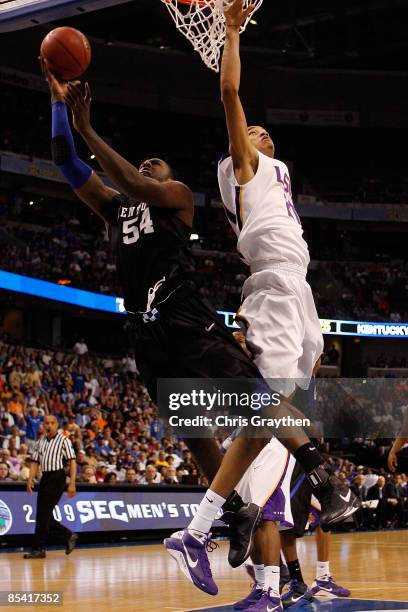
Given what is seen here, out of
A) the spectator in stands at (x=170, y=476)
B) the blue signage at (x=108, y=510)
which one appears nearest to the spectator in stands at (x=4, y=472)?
the blue signage at (x=108, y=510)

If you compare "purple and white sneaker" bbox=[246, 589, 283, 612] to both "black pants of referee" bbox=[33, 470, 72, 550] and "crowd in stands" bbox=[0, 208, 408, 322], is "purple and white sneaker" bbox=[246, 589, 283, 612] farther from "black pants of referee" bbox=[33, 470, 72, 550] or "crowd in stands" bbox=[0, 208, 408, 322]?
"crowd in stands" bbox=[0, 208, 408, 322]

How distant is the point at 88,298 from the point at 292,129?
15.6 meters

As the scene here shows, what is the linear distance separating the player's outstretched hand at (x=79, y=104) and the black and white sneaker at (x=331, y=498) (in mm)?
2299

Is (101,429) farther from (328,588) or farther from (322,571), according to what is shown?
(328,588)

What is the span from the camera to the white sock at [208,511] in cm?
498

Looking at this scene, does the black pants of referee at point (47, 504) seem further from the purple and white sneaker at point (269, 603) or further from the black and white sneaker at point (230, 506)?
the black and white sneaker at point (230, 506)

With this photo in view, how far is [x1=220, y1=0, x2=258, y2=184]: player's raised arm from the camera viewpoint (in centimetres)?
514

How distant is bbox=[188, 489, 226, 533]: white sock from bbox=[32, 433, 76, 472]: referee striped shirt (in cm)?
784

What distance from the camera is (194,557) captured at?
488 centimetres

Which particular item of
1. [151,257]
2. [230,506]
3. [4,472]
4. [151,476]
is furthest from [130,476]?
[151,257]

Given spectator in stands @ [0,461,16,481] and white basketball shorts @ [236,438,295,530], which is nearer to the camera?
white basketball shorts @ [236,438,295,530]

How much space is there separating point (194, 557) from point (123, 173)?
6.88ft

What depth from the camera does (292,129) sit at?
129 ft

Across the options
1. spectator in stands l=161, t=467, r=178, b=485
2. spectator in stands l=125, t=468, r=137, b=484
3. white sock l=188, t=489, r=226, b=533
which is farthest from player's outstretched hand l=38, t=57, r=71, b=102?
spectator in stands l=161, t=467, r=178, b=485
